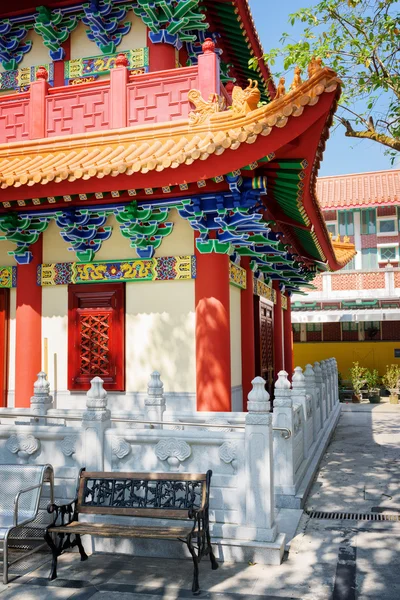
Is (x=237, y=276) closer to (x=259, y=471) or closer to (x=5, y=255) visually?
(x=5, y=255)

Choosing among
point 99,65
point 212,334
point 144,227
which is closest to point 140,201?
point 144,227

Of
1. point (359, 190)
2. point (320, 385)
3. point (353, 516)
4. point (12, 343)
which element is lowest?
point (353, 516)

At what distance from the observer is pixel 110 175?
23.0 ft

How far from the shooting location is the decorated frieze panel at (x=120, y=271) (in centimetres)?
805

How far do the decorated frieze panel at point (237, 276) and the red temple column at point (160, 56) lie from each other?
347 centimetres

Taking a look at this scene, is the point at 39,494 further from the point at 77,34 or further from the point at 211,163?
the point at 77,34

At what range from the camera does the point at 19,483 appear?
17.8ft

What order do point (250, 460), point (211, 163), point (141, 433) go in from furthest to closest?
point (211, 163), point (141, 433), point (250, 460)

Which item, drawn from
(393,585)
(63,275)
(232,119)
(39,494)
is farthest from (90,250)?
(393,585)

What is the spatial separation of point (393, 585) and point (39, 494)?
3.13 metres

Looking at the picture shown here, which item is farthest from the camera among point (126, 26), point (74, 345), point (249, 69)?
point (249, 69)

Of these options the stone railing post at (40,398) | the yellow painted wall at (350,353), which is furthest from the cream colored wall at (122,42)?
the yellow painted wall at (350,353)

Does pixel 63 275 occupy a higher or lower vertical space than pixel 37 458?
higher

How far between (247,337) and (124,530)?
5293 millimetres
